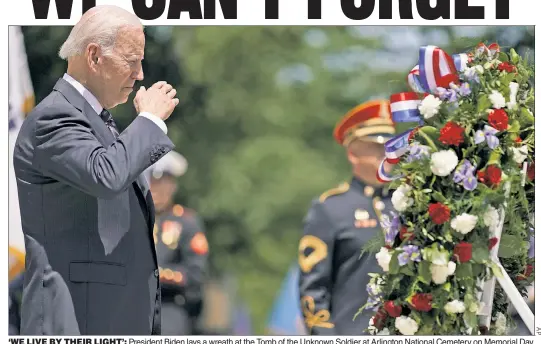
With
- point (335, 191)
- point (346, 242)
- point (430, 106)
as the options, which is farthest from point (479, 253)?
point (335, 191)

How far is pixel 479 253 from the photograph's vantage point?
3.98 m

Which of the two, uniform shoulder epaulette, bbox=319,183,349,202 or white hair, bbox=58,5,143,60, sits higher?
white hair, bbox=58,5,143,60

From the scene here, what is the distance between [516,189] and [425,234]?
418mm

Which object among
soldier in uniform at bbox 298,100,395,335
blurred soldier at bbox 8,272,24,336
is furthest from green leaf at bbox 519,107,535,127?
blurred soldier at bbox 8,272,24,336

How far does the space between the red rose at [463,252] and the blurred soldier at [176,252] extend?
2302mm

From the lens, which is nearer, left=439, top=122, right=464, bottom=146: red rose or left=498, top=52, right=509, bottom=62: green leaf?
left=439, top=122, right=464, bottom=146: red rose

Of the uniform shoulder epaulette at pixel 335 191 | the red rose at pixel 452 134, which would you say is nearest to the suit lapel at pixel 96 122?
the red rose at pixel 452 134

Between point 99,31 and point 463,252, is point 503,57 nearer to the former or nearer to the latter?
point 463,252

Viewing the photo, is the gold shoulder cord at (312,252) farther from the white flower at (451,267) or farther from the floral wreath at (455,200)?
the white flower at (451,267)

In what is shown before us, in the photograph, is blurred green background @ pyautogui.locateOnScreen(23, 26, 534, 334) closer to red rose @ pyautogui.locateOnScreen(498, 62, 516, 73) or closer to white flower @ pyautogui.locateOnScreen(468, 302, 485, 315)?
red rose @ pyautogui.locateOnScreen(498, 62, 516, 73)

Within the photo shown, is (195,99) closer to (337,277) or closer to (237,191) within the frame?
(237,191)

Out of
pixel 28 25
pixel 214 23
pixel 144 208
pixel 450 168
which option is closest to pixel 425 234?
pixel 450 168

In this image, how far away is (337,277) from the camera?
566 centimetres

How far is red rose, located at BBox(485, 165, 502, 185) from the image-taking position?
3951 mm
